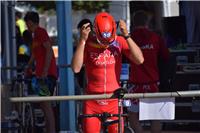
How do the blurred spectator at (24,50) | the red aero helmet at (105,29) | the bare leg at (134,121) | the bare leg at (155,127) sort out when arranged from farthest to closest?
the blurred spectator at (24,50)
the bare leg at (155,127)
the bare leg at (134,121)
the red aero helmet at (105,29)

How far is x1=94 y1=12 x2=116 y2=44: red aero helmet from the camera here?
4820 millimetres

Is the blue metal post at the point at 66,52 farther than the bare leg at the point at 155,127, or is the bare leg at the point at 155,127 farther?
the blue metal post at the point at 66,52

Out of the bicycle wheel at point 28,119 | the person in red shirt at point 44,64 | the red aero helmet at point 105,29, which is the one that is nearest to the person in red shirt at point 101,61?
the red aero helmet at point 105,29

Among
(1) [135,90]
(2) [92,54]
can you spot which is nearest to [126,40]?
(2) [92,54]

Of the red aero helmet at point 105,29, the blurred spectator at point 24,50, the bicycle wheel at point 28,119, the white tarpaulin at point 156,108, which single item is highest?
the red aero helmet at point 105,29

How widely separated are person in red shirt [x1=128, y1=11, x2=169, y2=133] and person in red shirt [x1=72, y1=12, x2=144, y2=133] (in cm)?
156

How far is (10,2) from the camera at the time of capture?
38.7ft

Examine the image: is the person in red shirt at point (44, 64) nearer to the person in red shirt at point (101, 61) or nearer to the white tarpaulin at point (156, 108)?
the person in red shirt at point (101, 61)

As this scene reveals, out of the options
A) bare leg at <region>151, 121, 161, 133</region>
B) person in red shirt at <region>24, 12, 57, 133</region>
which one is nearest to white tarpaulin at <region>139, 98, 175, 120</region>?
bare leg at <region>151, 121, 161, 133</region>

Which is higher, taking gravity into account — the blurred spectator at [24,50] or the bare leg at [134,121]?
the blurred spectator at [24,50]

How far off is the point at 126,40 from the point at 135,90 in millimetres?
1767

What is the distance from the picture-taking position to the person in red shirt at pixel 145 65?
6.75 meters

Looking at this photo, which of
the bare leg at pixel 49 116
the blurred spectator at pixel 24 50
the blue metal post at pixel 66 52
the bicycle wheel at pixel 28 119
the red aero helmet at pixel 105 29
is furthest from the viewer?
the blurred spectator at pixel 24 50

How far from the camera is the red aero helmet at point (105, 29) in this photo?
482 centimetres
